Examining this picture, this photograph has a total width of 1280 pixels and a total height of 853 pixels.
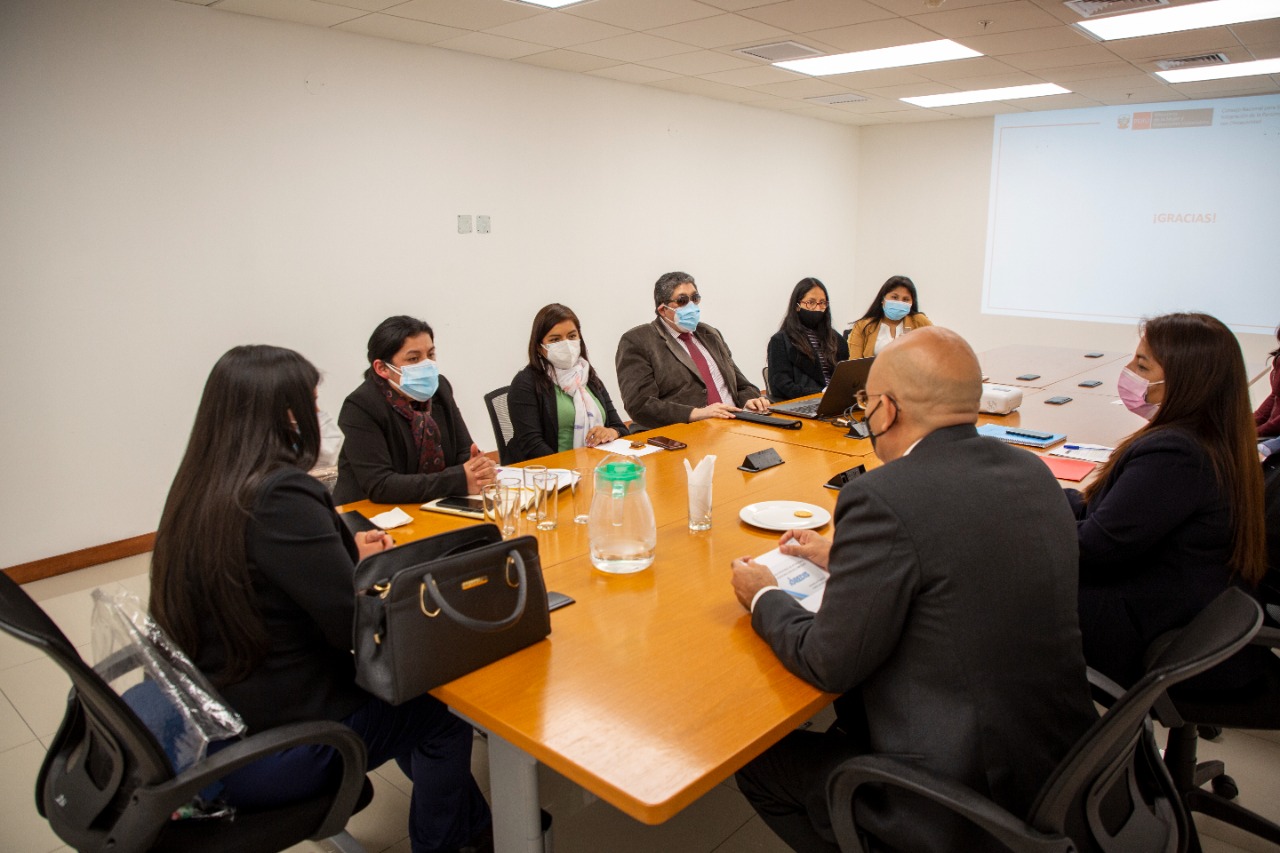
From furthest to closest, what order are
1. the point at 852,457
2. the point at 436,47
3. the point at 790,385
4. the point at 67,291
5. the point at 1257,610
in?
the point at 436,47, the point at 790,385, the point at 67,291, the point at 852,457, the point at 1257,610

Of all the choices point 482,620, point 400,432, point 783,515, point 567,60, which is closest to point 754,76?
point 567,60

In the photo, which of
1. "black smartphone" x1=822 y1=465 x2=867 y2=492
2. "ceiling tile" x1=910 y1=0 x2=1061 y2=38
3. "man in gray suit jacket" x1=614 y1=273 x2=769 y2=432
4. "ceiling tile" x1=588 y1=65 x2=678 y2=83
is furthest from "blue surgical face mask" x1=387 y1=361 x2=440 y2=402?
"ceiling tile" x1=588 y1=65 x2=678 y2=83

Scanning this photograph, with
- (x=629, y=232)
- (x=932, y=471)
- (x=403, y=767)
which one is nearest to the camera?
(x=932, y=471)

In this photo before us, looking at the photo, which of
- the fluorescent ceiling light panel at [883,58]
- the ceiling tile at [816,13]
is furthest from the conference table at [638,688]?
the fluorescent ceiling light panel at [883,58]

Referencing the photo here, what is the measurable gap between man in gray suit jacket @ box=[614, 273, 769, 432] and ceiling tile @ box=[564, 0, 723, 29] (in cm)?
138

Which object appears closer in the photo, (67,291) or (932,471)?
(932,471)

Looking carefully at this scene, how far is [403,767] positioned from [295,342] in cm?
314

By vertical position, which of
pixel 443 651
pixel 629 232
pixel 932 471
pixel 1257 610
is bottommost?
pixel 443 651

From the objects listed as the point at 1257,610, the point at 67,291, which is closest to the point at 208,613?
the point at 1257,610

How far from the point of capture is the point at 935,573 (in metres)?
1.29

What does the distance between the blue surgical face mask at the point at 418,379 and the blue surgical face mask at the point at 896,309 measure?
2.97 meters

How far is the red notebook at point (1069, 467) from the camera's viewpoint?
106 inches

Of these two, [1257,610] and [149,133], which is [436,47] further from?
[1257,610]

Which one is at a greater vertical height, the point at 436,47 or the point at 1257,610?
the point at 436,47
